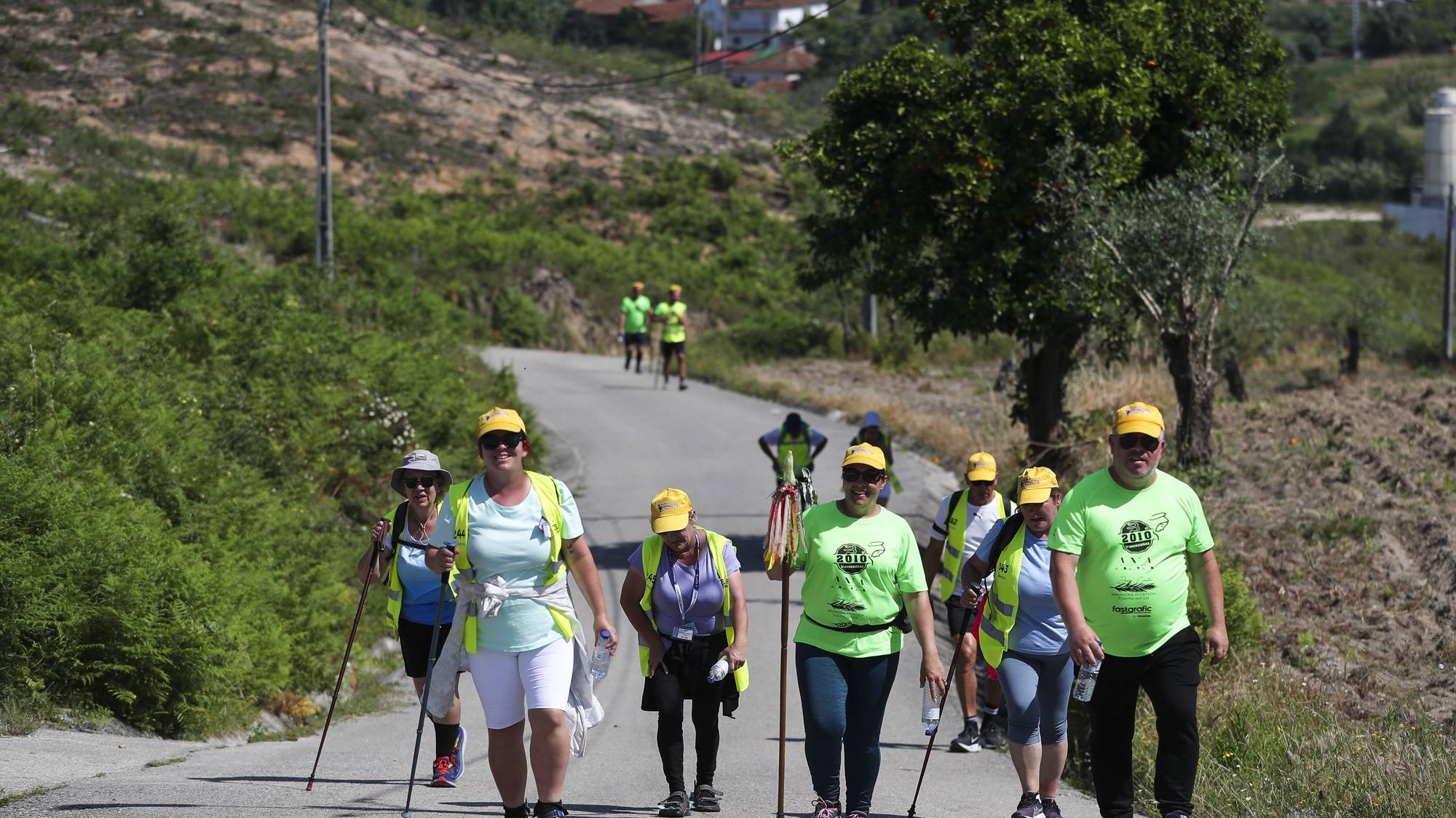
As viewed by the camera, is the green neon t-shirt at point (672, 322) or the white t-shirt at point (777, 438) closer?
the white t-shirt at point (777, 438)

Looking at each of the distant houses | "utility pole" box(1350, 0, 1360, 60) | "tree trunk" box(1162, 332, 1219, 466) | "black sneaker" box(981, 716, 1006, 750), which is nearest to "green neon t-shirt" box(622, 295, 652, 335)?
"tree trunk" box(1162, 332, 1219, 466)

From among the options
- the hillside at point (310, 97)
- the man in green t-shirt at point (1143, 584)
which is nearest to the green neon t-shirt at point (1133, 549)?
the man in green t-shirt at point (1143, 584)

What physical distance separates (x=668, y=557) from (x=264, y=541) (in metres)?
5.65

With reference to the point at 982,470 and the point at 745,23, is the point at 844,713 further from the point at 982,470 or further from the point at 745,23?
the point at 745,23

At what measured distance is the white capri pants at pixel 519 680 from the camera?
6.45 metres

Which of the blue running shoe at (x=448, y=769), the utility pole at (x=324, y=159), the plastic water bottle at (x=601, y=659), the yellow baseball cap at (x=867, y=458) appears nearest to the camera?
the plastic water bottle at (x=601, y=659)

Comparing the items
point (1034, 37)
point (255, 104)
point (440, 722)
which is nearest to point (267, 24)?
point (255, 104)

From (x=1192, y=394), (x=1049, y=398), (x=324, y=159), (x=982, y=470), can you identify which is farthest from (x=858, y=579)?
(x=324, y=159)

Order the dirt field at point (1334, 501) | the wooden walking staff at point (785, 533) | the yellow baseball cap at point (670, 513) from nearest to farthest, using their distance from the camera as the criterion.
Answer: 1. the wooden walking staff at point (785, 533)
2. the yellow baseball cap at point (670, 513)
3. the dirt field at point (1334, 501)

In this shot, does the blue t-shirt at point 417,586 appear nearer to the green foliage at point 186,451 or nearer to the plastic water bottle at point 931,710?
the green foliage at point 186,451

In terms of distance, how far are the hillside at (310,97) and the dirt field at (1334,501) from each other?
1287 inches

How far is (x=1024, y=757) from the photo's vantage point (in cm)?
724

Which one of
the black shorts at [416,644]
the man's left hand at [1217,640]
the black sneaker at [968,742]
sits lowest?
the black sneaker at [968,742]

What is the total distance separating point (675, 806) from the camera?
7.42 metres
